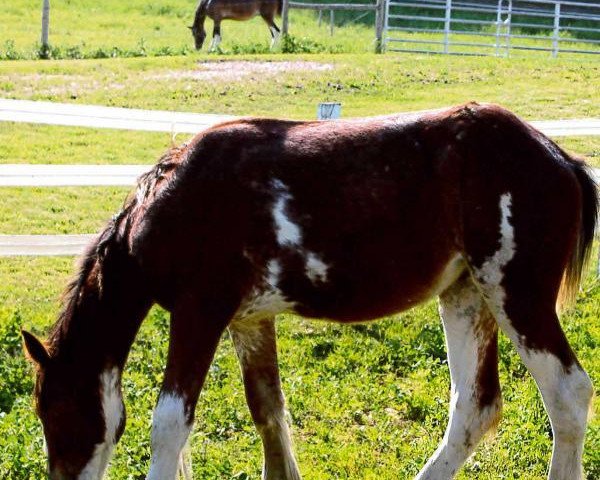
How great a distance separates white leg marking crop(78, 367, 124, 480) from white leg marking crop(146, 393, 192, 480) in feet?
0.66

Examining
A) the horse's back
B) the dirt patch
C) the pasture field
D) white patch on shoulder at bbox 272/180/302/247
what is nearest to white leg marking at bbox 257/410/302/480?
the pasture field

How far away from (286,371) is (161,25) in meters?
24.7

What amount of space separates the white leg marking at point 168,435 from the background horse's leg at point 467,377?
4.03ft

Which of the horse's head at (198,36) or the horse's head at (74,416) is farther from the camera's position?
the horse's head at (198,36)

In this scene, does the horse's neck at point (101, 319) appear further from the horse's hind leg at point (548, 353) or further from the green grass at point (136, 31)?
the green grass at point (136, 31)

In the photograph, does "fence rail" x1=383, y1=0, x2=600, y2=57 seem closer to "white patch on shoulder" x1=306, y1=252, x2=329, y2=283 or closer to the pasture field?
the pasture field

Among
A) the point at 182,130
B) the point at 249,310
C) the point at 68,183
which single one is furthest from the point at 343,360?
the point at 182,130

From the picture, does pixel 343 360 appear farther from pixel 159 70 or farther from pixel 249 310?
pixel 159 70

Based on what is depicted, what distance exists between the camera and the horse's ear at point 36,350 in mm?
4656

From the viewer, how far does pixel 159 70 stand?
18672 millimetres

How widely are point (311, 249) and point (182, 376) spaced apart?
760 mm

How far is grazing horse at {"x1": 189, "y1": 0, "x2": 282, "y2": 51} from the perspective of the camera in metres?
24.9

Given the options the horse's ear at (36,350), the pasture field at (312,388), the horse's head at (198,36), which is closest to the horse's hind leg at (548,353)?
the pasture field at (312,388)

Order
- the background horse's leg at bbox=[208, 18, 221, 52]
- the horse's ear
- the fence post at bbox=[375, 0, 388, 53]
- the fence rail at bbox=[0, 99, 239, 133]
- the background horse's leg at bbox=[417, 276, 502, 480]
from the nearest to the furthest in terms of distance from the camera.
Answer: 1. the horse's ear
2. the background horse's leg at bbox=[417, 276, 502, 480]
3. the fence rail at bbox=[0, 99, 239, 133]
4. the fence post at bbox=[375, 0, 388, 53]
5. the background horse's leg at bbox=[208, 18, 221, 52]
